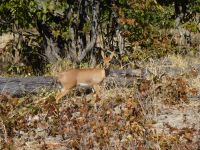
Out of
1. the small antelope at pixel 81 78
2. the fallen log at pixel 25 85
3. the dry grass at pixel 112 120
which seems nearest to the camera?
the dry grass at pixel 112 120

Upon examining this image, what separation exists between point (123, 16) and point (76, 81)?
3.80 metres

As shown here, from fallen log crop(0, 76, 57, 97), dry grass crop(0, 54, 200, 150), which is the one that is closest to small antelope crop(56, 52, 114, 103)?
dry grass crop(0, 54, 200, 150)

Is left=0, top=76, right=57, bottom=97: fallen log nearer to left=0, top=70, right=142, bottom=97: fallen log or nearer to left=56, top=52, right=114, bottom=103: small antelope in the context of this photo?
left=0, top=70, right=142, bottom=97: fallen log

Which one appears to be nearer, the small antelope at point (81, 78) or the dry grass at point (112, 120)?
the dry grass at point (112, 120)

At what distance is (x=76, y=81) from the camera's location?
36.3 ft

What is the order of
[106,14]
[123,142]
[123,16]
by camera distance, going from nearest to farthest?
[123,142], [123,16], [106,14]

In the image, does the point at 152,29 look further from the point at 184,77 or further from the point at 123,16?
the point at 184,77

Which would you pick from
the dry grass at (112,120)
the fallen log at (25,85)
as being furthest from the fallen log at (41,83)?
the dry grass at (112,120)

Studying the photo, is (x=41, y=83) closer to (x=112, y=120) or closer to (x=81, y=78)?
(x=81, y=78)

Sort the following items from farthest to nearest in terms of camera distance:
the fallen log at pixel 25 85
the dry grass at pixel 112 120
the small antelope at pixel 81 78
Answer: the small antelope at pixel 81 78
the fallen log at pixel 25 85
the dry grass at pixel 112 120

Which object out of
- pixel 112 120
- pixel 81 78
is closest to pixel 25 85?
pixel 81 78

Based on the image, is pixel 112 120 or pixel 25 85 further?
pixel 25 85

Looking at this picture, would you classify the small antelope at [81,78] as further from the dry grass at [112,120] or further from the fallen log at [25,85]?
the fallen log at [25,85]

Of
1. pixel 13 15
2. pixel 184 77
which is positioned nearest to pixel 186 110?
pixel 184 77
